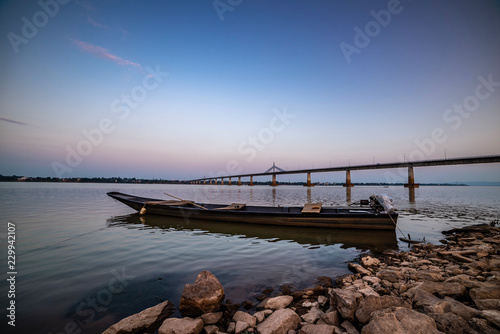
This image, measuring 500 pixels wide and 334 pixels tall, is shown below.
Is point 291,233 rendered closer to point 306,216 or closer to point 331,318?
point 306,216

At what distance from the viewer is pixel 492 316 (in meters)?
3.29

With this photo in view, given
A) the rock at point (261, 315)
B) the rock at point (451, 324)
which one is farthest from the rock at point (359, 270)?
the rock at point (261, 315)

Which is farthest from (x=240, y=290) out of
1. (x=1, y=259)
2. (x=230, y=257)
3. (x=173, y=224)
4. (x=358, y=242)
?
(x=173, y=224)

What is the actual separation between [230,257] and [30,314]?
5.79 metres

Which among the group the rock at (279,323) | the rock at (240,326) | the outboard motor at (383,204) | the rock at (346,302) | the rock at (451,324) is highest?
the outboard motor at (383,204)

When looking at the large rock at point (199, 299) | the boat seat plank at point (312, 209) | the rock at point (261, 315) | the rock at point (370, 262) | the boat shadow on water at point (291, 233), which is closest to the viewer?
the rock at point (261, 315)

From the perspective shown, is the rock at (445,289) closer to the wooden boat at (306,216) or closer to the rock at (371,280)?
the rock at (371,280)

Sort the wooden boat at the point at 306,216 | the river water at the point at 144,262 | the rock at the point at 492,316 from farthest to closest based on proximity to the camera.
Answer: the wooden boat at the point at 306,216 → the river water at the point at 144,262 → the rock at the point at 492,316

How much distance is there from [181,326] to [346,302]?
10.1ft

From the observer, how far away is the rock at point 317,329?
348 cm

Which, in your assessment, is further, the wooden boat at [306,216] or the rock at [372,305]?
the wooden boat at [306,216]

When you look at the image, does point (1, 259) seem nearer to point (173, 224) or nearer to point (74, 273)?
point (74, 273)

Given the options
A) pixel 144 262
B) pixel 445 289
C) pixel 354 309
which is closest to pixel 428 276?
pixel 445 289

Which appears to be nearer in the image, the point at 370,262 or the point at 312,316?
the point at 312,316
